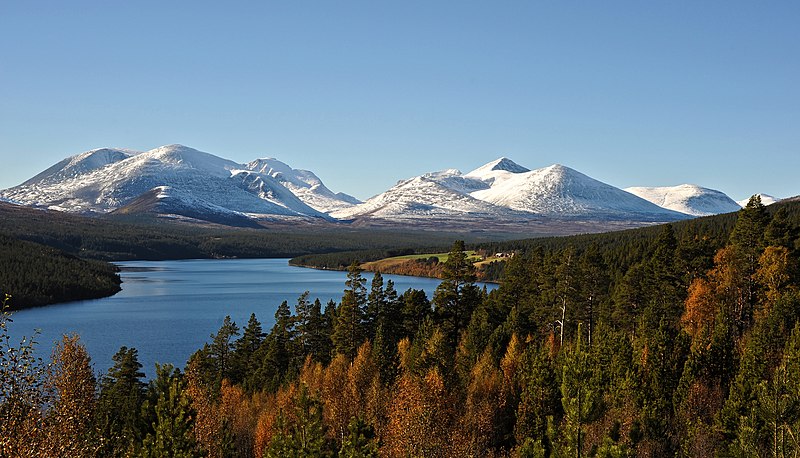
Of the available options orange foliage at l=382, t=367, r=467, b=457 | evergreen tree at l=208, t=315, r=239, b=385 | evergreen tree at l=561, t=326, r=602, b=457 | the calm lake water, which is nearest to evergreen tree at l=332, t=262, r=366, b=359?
evergreen tree at l=208, t=315, r=239, b=385

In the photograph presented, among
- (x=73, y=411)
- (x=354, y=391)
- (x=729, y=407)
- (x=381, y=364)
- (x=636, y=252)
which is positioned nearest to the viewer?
(x=73, y=411)

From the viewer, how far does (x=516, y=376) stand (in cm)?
5438

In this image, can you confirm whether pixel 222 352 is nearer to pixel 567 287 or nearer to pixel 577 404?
pixel 567 287

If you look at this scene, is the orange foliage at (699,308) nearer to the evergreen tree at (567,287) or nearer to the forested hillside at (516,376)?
the forested hillside at (516,376)

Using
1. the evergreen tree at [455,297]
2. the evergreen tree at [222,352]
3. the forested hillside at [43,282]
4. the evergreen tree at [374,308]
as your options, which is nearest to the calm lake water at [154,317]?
the forested hillside at [43,282]

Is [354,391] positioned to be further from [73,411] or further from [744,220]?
[744,220]

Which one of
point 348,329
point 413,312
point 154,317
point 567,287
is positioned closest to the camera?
point 567,287

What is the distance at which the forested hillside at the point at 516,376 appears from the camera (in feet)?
105

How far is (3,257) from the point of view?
190750 millimetres

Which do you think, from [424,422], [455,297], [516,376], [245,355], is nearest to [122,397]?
[245,355]

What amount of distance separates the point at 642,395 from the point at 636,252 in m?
57.7

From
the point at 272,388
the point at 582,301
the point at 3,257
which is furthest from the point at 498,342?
the point at 3,257

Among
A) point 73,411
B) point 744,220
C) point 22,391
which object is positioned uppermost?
point 744,220

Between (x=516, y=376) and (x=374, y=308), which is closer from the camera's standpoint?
(x=516, y=376)
